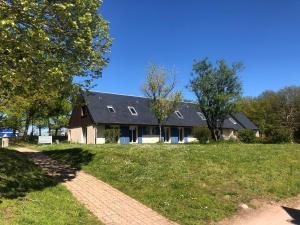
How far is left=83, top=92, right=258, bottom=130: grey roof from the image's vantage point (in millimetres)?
40812

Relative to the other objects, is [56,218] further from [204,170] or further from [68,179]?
[204,170]

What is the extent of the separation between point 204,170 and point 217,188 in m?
1.97

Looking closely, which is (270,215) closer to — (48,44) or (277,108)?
(48,44)

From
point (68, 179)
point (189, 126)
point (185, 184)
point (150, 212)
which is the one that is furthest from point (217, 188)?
point (189, 126)

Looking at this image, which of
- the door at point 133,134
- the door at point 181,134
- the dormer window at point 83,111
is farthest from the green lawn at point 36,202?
the door at point 181,134

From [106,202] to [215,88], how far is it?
65.0ft

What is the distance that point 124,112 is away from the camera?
4353 cm

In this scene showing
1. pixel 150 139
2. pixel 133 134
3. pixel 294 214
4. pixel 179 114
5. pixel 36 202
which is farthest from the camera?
pixel 179 114

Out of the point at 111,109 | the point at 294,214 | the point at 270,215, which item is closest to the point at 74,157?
the point at 270,215

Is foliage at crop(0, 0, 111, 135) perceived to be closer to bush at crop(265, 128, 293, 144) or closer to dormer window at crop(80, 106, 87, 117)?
bush at crop(265, 128, 293, 144)

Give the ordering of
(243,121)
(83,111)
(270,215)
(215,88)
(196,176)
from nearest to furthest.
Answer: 1. (270,215)
2. (196,176)
3. (215,88)
4. (83,111)
5. (243,121)

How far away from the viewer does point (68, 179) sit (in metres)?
14.5

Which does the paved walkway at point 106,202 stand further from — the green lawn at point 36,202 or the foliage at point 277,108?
the foliage at point 277,108

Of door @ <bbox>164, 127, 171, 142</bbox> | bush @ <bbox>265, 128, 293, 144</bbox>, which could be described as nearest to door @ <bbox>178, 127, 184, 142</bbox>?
door @ <bbox>164, 127, 171, 142</bbox>
